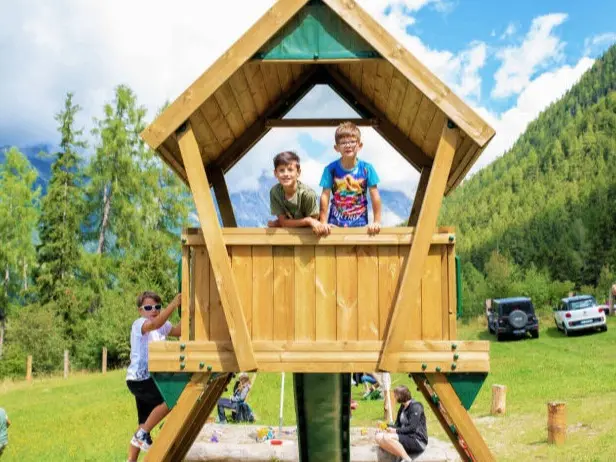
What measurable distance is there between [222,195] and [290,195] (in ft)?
6.66

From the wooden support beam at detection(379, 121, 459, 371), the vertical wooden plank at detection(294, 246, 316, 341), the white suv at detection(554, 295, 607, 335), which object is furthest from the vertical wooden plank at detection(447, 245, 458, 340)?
the white suv at detection(554, 295, 607, 335)

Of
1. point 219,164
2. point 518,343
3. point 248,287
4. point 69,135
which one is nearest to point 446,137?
point 248,287

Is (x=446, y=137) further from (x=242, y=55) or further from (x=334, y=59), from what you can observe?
(x=242, y=55)

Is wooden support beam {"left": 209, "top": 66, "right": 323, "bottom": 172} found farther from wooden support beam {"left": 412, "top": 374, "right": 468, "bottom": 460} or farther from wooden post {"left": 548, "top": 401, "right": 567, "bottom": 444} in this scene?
wooden post {"left": 548, "top": 401, "right": 567, "bottom": 444}

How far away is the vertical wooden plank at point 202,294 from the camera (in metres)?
6.31

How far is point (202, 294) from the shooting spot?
20.7 feet

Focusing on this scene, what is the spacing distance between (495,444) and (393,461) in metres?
3.71

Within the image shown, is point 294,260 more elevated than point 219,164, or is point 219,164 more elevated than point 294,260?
point 219,164

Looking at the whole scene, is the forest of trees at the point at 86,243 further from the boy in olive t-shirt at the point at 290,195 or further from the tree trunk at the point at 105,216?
the boy in olive t-shirt at the point at 290,195

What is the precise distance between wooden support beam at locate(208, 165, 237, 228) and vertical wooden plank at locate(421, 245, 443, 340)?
10.3 ft

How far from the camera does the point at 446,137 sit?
6.11 m

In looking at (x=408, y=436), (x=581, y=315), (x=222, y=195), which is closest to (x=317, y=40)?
(x=222, y=195)

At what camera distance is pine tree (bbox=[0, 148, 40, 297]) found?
44062 millimetres

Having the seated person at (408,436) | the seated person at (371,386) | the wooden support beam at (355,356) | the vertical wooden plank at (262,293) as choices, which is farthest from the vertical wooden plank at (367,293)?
the seated person at (371,386)
